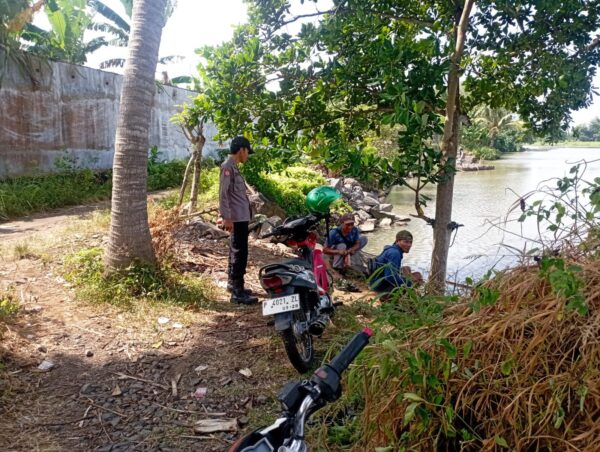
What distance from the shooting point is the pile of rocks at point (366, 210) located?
12515mm

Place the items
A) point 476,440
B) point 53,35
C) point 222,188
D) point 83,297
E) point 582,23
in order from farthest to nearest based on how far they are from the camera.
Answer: point 53,35, point 222,188, point 83,297, point 582,23, point 476,440

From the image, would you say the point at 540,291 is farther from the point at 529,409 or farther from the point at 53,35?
the point at 53,35

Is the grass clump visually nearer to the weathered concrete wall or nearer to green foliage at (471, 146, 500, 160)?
the weathered concrete wall

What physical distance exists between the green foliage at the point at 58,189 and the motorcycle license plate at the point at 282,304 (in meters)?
6.40

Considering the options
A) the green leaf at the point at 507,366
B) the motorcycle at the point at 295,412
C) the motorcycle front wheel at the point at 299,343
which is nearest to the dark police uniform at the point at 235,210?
the motorcycle front wheel at the point at 299,343

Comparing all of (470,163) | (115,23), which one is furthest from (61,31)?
(470,163)

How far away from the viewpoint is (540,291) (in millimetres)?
1998

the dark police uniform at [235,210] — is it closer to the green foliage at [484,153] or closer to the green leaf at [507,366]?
the green leaf at [507,366]

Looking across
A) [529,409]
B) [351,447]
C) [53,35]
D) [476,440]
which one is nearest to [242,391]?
[351,447]

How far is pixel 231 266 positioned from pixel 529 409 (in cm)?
345

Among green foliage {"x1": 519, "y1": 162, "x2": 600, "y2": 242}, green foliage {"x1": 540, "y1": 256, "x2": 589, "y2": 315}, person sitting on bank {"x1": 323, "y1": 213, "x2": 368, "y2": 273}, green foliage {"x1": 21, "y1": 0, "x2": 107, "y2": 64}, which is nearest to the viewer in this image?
green foliage {"x1": 540, "y1": 256, "x2": 589, "y2": 315}

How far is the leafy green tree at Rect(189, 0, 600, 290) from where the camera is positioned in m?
3.79

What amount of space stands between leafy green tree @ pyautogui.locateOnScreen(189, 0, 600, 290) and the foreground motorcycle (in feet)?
1.67

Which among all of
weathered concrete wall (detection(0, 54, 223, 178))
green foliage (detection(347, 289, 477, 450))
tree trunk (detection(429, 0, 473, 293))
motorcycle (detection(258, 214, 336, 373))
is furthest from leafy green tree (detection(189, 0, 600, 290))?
weathered concrete wall (detection(0, 54, 223, 178))
